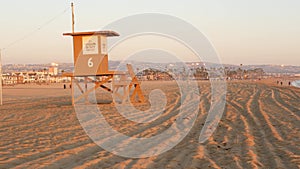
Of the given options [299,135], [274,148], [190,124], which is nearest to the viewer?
[274,148]

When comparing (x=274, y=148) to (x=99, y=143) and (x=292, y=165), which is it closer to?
(x=292, y=165)

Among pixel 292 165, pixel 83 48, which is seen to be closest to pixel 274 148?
pixel 292 165

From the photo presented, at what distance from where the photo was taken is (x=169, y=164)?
5578 millimetres

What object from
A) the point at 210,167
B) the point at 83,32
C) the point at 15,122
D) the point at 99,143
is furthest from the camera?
the point at 83,32

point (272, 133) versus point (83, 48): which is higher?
point (83, 48)

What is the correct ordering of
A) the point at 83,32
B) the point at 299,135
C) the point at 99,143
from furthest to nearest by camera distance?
the point at 83,32 < the point at 299,135 < the point at 99,143

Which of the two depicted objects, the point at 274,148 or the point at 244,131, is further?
the point at 244,131

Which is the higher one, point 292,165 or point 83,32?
point 83,32

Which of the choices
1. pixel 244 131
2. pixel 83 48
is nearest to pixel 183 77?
pixel 83 48

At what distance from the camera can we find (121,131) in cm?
900

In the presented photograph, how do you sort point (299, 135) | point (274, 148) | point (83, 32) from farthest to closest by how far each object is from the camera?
point (83, 32) < point (299, 135) < point (274, 148)

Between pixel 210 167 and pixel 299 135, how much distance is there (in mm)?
3774

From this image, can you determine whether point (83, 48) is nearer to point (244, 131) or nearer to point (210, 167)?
point (244, 131)

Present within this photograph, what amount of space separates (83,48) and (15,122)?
5943 millimetres
